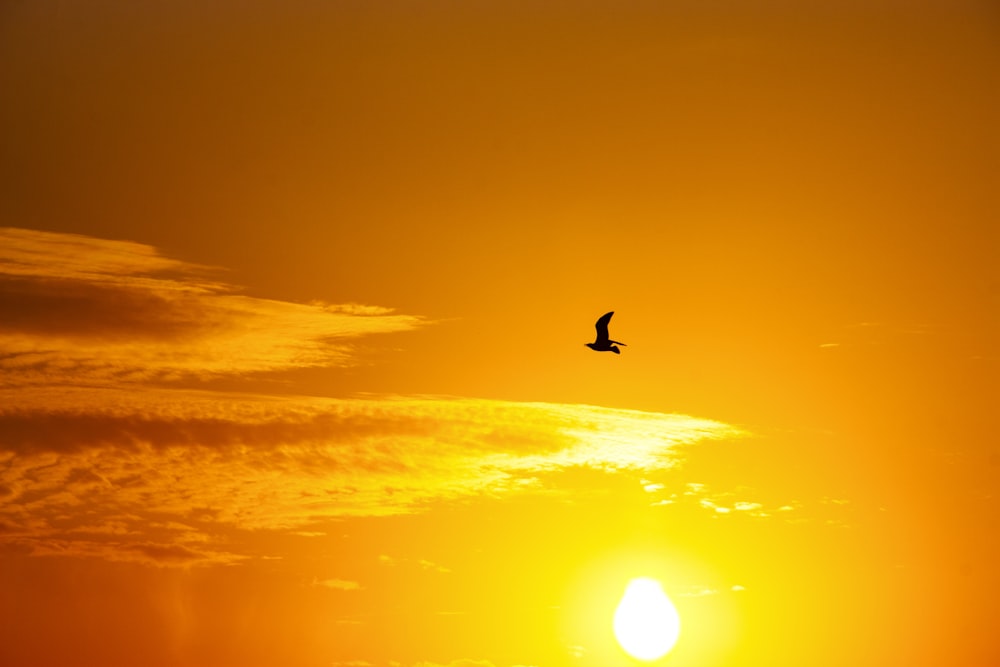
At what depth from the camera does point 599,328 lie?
191ft
